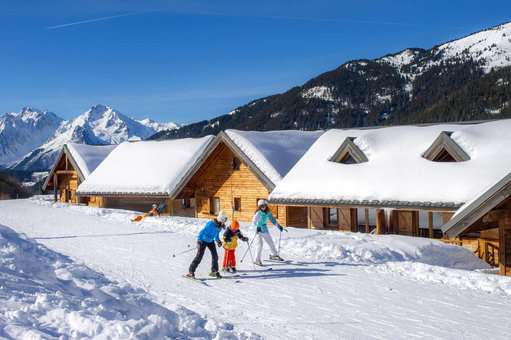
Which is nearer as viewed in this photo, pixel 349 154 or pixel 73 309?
pixel 73 309

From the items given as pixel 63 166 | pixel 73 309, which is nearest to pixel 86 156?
pixel 63 166

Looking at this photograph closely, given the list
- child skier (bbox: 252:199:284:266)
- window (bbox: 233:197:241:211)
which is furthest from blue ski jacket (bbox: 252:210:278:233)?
window (bbox: 233:197:241:211)

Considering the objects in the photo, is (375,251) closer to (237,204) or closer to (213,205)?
(237,204)

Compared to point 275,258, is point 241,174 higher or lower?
higher

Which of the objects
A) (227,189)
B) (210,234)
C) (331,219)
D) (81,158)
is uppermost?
(81,158)

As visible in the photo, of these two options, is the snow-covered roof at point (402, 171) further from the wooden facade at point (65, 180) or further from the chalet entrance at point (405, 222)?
the wooden facade at point (65, 180)

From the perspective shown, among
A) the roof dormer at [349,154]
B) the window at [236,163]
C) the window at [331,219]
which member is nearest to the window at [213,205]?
the window at [236,163]

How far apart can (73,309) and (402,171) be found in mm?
16523

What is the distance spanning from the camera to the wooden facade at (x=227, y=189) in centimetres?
2669

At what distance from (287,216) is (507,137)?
10267mm

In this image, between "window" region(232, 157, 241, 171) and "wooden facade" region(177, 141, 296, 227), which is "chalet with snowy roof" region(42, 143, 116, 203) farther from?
"window" region(232, 157, 241, 171)

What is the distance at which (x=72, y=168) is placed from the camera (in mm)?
41250

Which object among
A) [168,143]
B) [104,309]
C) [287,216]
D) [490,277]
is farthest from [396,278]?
[168,143]

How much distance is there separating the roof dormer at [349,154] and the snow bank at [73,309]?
15.3 m
